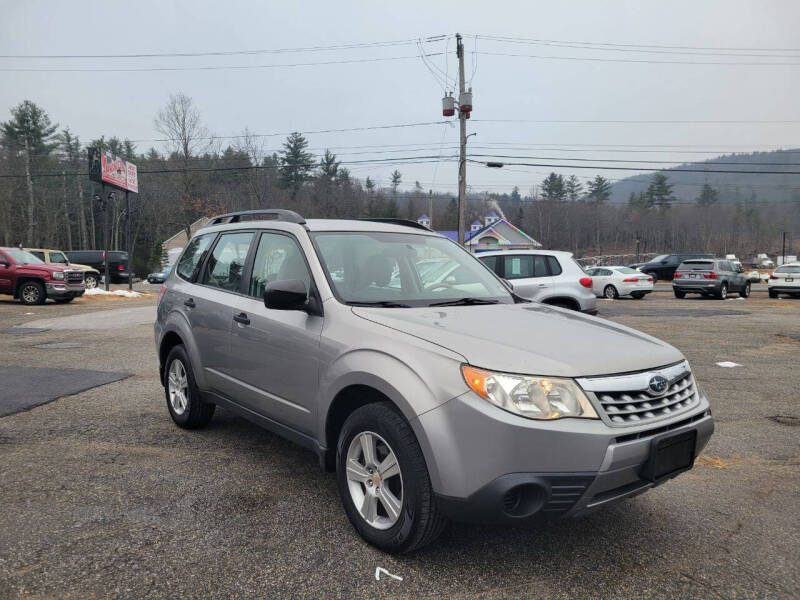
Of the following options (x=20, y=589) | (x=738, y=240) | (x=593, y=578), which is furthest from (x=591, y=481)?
(x=738, y=240)

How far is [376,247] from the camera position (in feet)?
12.6

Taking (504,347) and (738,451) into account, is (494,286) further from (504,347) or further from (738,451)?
(738,451)

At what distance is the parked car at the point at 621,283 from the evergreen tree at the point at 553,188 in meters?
96.7

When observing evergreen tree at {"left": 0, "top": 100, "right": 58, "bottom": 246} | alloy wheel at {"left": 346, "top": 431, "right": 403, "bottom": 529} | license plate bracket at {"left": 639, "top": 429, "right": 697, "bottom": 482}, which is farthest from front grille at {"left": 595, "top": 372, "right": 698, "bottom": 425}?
evergreen tree at {"left": 0, "top": 100, "right": 58, "bottom": 246}

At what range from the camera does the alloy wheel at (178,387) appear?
15.7 feet

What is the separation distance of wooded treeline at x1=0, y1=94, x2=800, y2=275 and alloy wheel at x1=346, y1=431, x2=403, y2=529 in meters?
28.4

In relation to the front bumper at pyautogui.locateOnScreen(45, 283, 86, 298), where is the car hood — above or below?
above

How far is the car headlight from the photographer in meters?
2.39

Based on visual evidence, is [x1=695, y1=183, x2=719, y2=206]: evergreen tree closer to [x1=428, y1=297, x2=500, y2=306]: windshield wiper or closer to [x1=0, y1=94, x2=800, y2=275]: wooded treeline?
[x1=0, y1=94, x2=800, y2=275]: wooded treeline

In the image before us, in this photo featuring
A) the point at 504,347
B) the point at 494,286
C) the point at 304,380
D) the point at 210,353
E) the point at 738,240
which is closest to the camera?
the point at 504,347

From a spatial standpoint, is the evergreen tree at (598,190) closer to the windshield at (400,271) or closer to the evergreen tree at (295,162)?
the evergreen tree at (295,162)

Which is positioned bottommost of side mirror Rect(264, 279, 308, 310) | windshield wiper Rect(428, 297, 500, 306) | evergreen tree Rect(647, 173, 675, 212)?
windshield wiper Rect(428, 297, 500, 306)

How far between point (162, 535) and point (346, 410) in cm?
118

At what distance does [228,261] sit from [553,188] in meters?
122
